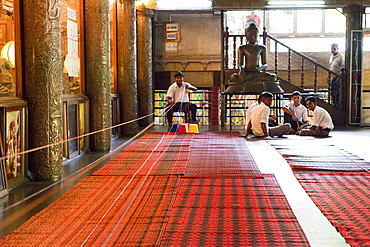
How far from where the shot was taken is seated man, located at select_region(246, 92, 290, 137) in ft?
24.8

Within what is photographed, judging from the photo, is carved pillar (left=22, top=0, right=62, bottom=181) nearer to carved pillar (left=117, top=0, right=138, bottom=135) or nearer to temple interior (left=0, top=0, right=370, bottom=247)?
temple interior (left=0, top=0, right=370, bottom=247)

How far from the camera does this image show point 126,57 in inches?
335

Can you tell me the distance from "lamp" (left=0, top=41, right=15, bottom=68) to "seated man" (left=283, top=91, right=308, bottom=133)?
5.40 m

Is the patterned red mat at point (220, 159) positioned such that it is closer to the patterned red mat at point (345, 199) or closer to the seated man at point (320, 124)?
the patterned red mat at point (345, 199)

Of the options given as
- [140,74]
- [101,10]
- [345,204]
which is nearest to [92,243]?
[345,204]

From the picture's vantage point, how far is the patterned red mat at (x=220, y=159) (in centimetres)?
466

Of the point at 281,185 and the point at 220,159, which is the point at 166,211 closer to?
the point at 281,185

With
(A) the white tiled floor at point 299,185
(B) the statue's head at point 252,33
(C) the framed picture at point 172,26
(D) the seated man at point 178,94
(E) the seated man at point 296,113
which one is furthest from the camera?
(C) the framed picture at point 172,26

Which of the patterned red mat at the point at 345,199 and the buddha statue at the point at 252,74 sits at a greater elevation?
the buddha statue at the point at 252,74

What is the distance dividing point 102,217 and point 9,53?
70.0 inches

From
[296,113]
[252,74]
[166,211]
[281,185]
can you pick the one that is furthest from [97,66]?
[252,74]

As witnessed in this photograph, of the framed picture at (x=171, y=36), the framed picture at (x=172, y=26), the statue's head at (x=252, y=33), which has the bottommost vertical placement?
the statue's head at (x=252, y=33)

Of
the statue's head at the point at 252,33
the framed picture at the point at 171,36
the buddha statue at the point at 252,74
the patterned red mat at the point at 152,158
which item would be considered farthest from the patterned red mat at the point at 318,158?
the framed picture at the point at 171,36

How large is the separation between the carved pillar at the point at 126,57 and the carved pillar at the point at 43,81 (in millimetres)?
4014
